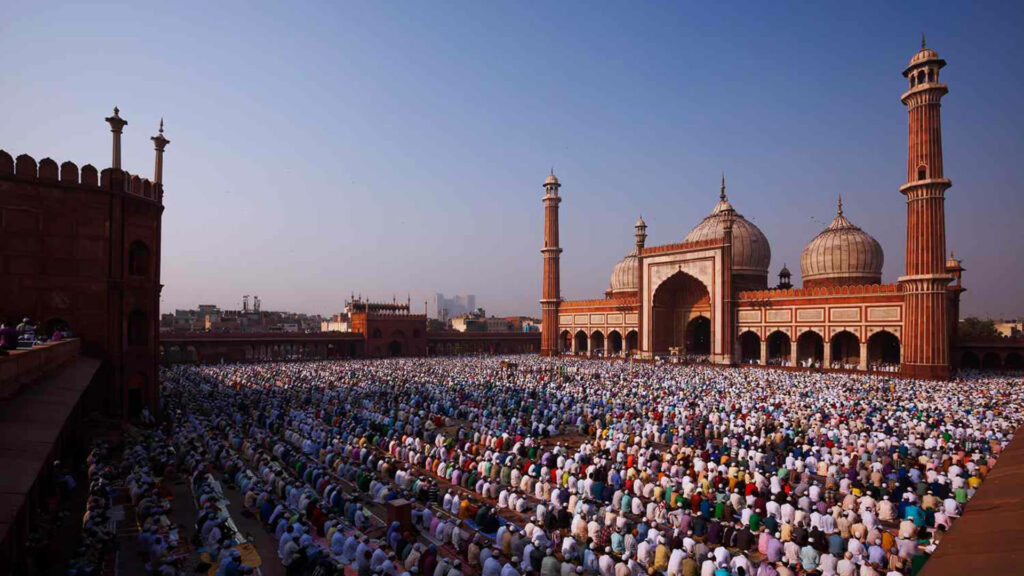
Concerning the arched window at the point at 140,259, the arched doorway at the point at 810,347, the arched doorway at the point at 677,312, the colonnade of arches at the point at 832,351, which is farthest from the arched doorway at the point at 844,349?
the arched window at the point at 140,259

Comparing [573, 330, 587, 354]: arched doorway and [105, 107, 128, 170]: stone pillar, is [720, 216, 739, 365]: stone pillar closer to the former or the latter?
[573, 330, 587, 354]: arched doorway

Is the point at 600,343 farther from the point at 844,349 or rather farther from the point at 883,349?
the point at 883,349

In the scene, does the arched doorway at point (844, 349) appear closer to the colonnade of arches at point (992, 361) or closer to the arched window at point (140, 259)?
the colonnade of arches at point (992, 361)

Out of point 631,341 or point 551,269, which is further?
point 551,269

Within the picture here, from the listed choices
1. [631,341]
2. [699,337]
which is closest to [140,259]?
[631,341]

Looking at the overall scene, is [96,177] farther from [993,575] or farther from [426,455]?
[993,575]

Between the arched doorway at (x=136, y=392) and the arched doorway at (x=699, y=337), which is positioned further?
the arched doorway at (x=699, y=337)

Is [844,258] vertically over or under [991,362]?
over
